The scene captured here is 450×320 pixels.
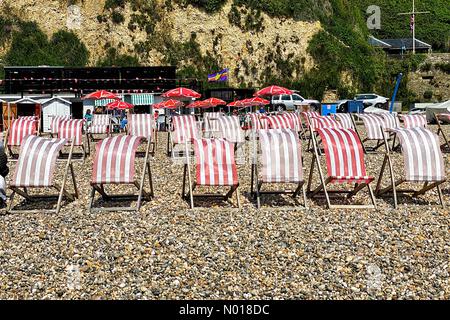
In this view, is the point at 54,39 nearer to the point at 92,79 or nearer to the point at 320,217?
the point at 92,79

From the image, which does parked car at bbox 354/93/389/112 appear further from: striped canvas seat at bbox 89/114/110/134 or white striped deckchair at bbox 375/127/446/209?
white striped deckchair at bbox 375/127/446/209

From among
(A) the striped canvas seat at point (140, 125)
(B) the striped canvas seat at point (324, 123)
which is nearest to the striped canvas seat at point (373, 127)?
(B) the striped canvas seat at point (324, 123)

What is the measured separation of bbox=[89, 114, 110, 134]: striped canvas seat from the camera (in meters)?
14.6

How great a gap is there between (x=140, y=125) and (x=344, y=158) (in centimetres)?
651

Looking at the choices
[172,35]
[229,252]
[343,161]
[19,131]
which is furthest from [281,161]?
[172,35]

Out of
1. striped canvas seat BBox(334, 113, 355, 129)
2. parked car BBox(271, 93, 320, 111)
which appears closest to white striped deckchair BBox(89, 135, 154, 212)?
striped canvas seat BBox(334, 113, 355, 129)

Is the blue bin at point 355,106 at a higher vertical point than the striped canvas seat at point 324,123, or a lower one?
higher

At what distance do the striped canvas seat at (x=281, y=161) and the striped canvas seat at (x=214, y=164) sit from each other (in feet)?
1.33

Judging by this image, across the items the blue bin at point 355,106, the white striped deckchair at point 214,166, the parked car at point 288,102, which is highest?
the parked car at point 288,102

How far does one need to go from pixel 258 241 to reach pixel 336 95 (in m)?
33.6

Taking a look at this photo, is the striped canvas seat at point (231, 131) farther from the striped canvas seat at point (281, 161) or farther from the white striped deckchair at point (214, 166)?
the striped canvas seat at point (281, 161)

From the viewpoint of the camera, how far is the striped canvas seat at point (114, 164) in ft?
20.3

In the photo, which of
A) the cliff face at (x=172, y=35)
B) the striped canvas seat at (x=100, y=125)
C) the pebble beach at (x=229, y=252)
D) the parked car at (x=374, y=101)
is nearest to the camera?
the pebble beach at (x=229, y=252)

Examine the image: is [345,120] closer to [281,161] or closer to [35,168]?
[281,161]
